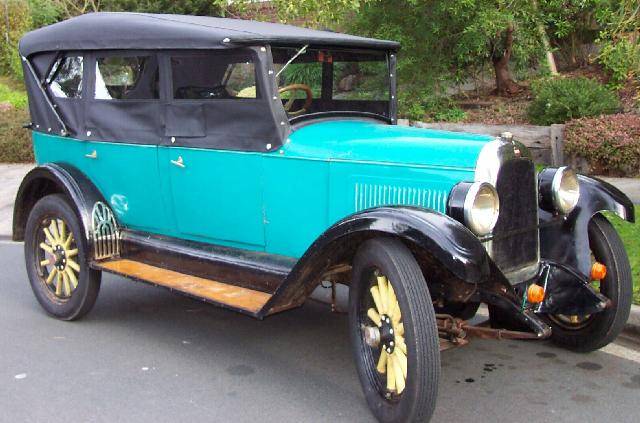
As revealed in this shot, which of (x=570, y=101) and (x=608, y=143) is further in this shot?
(x=570, y=101)

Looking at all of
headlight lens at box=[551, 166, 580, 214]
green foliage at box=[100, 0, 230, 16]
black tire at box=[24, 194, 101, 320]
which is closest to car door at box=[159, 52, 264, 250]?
black tire at box=[24, 194, 101, 320]

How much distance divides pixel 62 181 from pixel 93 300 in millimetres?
835

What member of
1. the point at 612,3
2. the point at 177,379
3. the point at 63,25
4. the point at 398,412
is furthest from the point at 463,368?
the point at 612,3

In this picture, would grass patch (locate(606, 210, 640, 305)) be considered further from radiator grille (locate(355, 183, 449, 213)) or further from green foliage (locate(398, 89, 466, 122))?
green foliage (locate(398, 89, 466, 122))

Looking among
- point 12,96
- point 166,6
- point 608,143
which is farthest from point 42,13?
point 608,143

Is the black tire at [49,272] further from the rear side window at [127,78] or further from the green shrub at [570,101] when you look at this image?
the green shrub at [570,101]

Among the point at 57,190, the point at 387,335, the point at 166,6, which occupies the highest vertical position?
the point at 166,6

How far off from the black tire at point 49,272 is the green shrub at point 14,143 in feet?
26.3

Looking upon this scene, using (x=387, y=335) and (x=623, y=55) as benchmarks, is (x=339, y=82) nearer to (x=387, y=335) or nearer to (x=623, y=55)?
(x=387, y=335)

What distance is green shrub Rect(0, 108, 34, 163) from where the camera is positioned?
1242 cm

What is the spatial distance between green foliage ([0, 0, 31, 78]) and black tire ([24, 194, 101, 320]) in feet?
52.7

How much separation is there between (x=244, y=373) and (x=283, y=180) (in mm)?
1138

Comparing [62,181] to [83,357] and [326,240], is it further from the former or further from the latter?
[326,240]

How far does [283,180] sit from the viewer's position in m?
3.87
